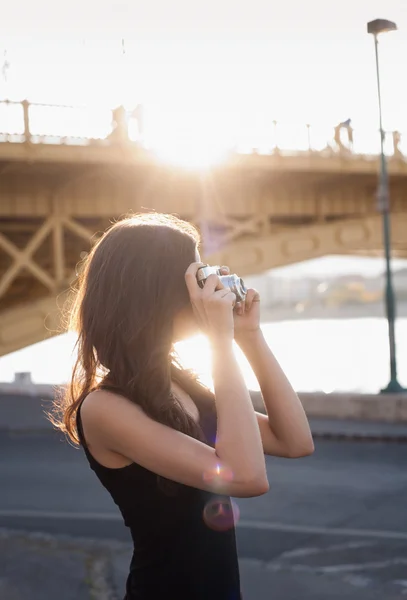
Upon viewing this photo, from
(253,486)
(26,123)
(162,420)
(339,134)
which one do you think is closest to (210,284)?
(162,420)

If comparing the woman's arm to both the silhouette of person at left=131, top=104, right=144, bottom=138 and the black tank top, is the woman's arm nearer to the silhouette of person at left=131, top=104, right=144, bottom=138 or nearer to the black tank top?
the black tank top

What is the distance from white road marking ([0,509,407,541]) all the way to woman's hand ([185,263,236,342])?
234 inches

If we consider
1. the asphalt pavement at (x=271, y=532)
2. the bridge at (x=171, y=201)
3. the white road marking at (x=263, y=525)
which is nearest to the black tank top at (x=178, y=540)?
the asphalt pavement at (x=271, y=532)

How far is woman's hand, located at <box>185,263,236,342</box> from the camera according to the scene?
7.45 ft

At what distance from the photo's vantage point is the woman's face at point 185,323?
93.7 inches

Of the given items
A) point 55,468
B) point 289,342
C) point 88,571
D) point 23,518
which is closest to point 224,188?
point 55,468

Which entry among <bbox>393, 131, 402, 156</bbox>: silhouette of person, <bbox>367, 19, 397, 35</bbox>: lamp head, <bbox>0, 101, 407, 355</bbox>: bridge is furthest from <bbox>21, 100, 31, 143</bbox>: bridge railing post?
<bbox>393, 131, 402, 156</bbox>: silhouette of person

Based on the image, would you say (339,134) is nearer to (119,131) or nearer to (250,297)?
(119,131)

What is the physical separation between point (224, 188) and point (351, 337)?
133644 mm

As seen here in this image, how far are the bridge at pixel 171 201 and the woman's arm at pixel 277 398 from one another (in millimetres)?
14672

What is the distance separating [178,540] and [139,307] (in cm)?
61

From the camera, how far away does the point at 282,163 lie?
20.5 m

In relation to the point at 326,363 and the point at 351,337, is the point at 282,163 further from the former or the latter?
the point at 351,337

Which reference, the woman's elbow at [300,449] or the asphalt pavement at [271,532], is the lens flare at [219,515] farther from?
the asphalt pavement at [271,532]
